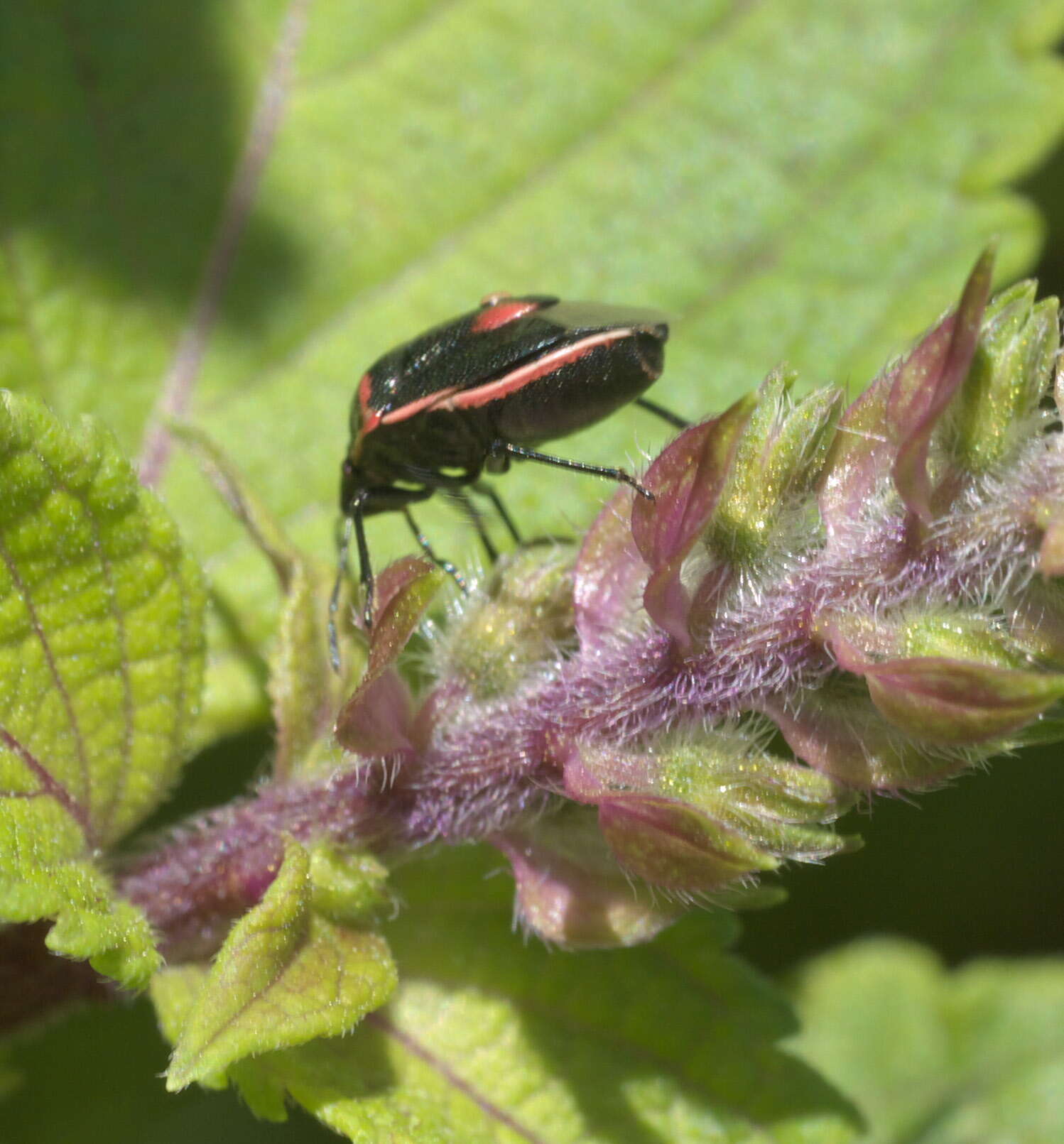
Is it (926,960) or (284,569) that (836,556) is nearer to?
(284,569)

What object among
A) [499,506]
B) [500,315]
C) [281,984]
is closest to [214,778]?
[499,506]

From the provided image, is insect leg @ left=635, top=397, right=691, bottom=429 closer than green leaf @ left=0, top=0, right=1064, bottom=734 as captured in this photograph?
Yes

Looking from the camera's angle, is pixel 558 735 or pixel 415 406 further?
pixel 415 406

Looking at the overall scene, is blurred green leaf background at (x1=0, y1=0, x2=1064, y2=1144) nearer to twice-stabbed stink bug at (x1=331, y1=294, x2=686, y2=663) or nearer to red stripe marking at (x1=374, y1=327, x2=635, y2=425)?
twice-stabbed stink bug at (x1=331, y1=294, x2=686, y2=663)

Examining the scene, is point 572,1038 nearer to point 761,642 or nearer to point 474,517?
point 761,642

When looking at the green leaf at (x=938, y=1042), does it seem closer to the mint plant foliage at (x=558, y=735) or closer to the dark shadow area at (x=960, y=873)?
the dark shadow area at (x=960, y=873)

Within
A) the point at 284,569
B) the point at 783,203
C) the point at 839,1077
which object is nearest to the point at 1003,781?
the point at 839,1077

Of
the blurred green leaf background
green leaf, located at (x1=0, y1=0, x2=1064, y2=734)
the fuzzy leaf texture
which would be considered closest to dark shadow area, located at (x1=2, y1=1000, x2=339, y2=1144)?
the blurred green leaf background
